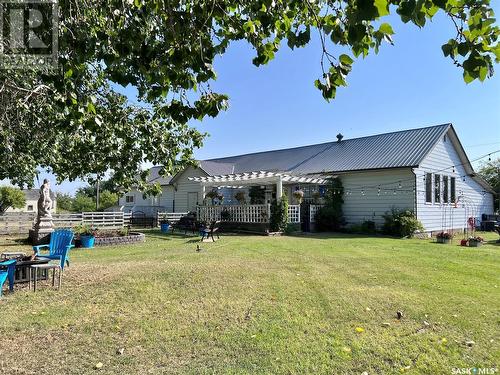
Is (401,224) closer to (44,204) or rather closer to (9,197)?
(44,204)

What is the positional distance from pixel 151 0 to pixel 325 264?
704 centimetres

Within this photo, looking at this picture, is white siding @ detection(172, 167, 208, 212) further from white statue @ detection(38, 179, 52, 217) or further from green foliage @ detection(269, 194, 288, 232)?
white statue @ detection(38, 179, 52, 217)

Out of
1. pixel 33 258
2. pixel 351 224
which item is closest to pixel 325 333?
pixel 33 258

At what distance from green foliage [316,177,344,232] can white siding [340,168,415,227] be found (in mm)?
362

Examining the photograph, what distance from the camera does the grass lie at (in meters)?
3.79

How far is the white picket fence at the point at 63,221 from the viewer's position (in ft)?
65.6

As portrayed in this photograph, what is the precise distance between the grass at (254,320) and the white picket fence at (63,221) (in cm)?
1259

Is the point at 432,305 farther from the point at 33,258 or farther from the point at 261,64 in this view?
the point at 33,258

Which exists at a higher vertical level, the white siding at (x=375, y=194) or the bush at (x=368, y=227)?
the white siding at (x=375, y=194)

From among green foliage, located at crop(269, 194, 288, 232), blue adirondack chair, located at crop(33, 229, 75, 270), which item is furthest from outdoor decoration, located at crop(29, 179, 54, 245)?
green foliage, located at crop(269, 194, 288, 232)

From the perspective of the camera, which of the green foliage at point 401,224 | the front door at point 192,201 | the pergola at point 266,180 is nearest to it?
the green foliage at point 401,224

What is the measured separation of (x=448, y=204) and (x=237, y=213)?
12074mm

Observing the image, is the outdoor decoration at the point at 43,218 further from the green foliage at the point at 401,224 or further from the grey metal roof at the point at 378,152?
the green foliage at the point at 401,224

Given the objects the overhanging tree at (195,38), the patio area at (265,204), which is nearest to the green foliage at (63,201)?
the patio area at (265,204)
